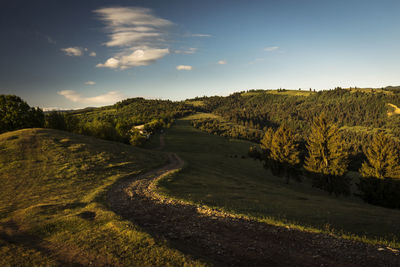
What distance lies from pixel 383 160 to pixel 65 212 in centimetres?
5626

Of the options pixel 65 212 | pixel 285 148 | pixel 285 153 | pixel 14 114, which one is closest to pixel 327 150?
pixel 285 148

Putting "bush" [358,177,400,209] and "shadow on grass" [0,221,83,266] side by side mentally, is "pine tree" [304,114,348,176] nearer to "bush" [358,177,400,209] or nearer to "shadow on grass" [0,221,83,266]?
"bush" [358,177,400,209]

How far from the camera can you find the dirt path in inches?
422

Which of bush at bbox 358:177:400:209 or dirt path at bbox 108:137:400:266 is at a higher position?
dirt path at bbox 108:137:400:266

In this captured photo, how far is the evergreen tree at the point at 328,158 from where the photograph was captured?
47.1 m

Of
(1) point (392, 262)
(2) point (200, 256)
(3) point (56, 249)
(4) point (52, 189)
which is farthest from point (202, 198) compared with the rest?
(4) point (52, 189)

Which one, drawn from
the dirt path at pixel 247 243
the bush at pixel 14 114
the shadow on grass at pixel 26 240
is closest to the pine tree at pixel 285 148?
the dirt path at pixel 247 243

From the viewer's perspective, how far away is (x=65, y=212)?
18469 mm

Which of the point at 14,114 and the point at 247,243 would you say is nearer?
the point at 247,243

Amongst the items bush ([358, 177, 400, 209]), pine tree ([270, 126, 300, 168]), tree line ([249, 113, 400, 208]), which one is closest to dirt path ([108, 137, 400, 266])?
tree line ([249, 113, 400, 208])

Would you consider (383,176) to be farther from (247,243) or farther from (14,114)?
(14,114)

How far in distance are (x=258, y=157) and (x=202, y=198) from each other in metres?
82.2

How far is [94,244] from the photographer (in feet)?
39.9

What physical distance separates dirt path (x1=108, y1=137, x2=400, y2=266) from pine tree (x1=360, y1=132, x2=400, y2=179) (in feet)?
136
